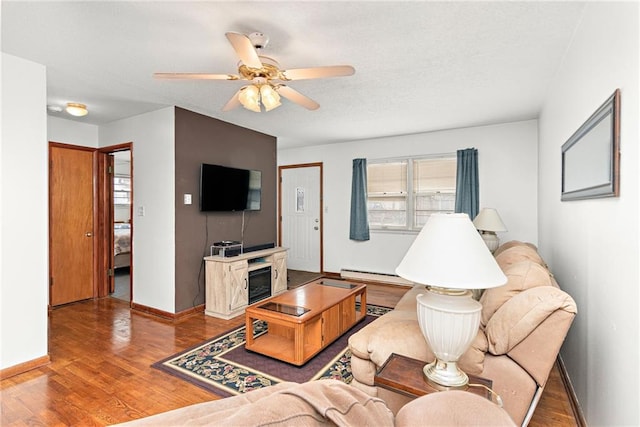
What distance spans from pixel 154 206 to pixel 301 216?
9.82ft

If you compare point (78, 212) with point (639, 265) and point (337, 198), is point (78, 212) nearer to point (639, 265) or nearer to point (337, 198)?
point (337, 198)

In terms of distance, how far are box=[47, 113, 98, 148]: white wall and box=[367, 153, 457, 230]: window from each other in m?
4.14

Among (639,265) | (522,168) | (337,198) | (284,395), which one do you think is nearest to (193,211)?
(337,198)

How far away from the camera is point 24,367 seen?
247 cm

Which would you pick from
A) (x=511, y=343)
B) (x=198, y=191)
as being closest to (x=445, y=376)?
(x=511, y=343)

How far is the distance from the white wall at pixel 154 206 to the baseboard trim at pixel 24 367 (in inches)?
46.3

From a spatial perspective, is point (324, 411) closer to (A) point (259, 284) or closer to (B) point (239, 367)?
(B) point (239, 367)

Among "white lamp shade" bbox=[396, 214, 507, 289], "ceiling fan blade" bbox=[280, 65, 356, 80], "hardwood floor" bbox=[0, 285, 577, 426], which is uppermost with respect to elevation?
"ceiling fan blade" bbox=[280, 65, 356, 80]

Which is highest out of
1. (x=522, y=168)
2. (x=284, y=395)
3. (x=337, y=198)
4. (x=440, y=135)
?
(x=440, y=135)

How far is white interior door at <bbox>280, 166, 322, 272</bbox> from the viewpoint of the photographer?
612 cm

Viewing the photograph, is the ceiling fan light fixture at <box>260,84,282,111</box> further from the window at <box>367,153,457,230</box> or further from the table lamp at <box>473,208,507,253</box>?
the window at <box>367,153,457,230</box>

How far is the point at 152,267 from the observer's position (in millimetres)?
3820

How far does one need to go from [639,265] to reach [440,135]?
A: 3.98 meters

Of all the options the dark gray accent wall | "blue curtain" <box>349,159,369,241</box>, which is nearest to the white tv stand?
the dark gray accent wall
